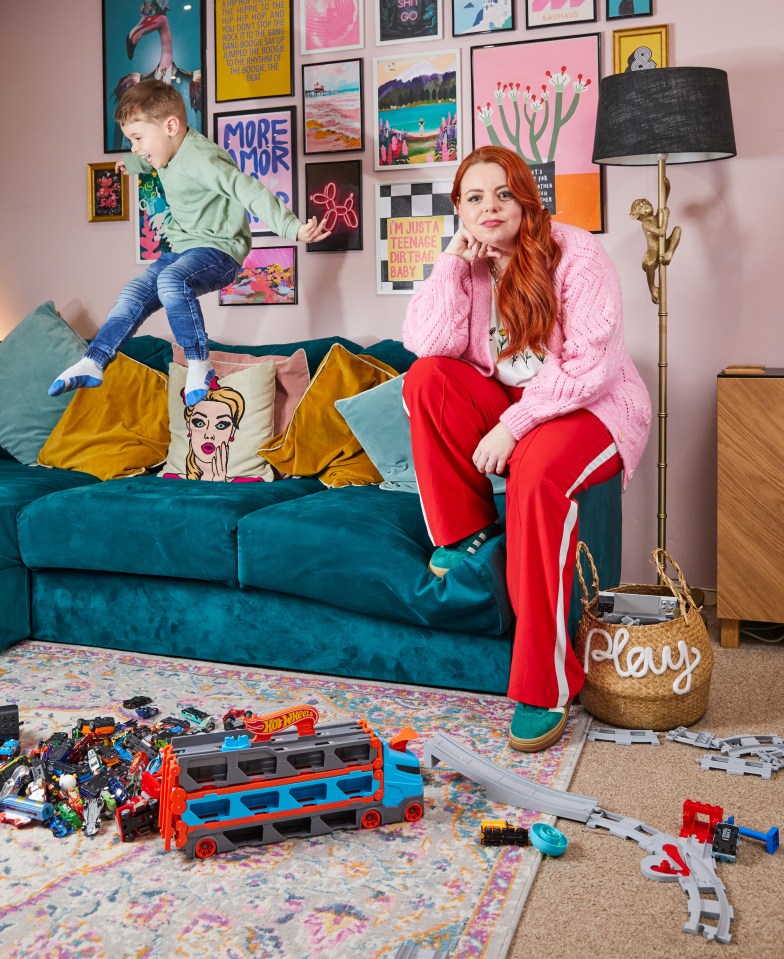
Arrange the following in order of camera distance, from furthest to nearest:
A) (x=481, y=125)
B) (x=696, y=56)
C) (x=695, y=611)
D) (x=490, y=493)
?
(x=481, y=125)
(x=696, y=56)
(x=490, y=493)
(x=695, y=611)

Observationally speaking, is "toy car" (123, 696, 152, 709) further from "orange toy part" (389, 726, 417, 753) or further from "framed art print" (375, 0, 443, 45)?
"framed art print" (375, 0, 443, 45)

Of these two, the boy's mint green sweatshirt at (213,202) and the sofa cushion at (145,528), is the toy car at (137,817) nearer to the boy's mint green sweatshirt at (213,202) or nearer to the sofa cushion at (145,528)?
the sofa cushion at (145,528)

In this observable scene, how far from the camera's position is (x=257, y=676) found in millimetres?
2480

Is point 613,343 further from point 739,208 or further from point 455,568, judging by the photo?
point 739,208

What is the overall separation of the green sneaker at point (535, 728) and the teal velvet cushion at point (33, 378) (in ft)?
6.58

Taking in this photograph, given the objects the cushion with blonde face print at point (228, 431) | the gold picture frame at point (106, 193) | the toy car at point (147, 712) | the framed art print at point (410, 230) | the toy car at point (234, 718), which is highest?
the gold picture frame at point (106, 193)

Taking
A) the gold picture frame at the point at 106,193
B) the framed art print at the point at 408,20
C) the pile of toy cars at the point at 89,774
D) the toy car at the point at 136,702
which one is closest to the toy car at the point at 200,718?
the pile of toy cars at the point at 89,774

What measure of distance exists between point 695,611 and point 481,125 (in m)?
1.84

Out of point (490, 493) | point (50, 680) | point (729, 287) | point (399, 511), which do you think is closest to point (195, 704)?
point (50, 680)

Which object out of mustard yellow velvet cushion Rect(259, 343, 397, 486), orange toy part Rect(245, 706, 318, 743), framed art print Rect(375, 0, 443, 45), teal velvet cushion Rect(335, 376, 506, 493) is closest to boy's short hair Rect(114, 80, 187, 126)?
framed art print Rect(375, 0, 443, 45)

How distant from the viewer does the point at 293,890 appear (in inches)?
59.7

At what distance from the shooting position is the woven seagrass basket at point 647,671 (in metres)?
2.06

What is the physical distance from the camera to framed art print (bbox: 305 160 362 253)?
3391mm

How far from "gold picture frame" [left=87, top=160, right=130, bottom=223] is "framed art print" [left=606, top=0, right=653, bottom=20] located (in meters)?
1.82
